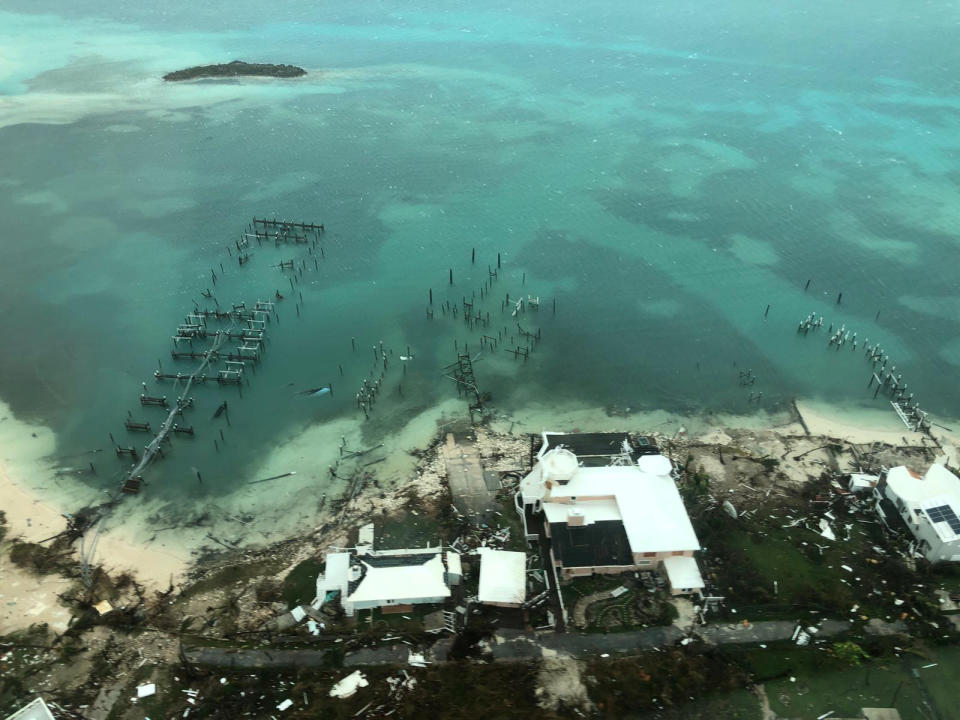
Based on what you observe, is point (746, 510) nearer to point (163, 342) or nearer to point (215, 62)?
point (163, 342)

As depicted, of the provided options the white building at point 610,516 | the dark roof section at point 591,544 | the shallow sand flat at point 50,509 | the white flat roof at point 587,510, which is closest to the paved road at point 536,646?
the white building at point 610,516

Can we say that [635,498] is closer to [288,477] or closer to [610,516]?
[610,516]

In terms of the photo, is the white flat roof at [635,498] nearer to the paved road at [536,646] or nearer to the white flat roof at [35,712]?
the paved road at [536,646]

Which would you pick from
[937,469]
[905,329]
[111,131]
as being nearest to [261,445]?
[937,469]

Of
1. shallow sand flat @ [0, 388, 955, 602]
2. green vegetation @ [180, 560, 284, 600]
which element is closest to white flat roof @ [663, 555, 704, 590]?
shallow sand flat @ [0, 388, 955, 602]

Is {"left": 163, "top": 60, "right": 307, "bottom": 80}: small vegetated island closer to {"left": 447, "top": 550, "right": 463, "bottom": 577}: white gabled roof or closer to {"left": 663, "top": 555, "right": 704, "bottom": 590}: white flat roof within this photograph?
{"left": 447, "top": 550, "right": 463, "bottom": 577}: white gabled roof
